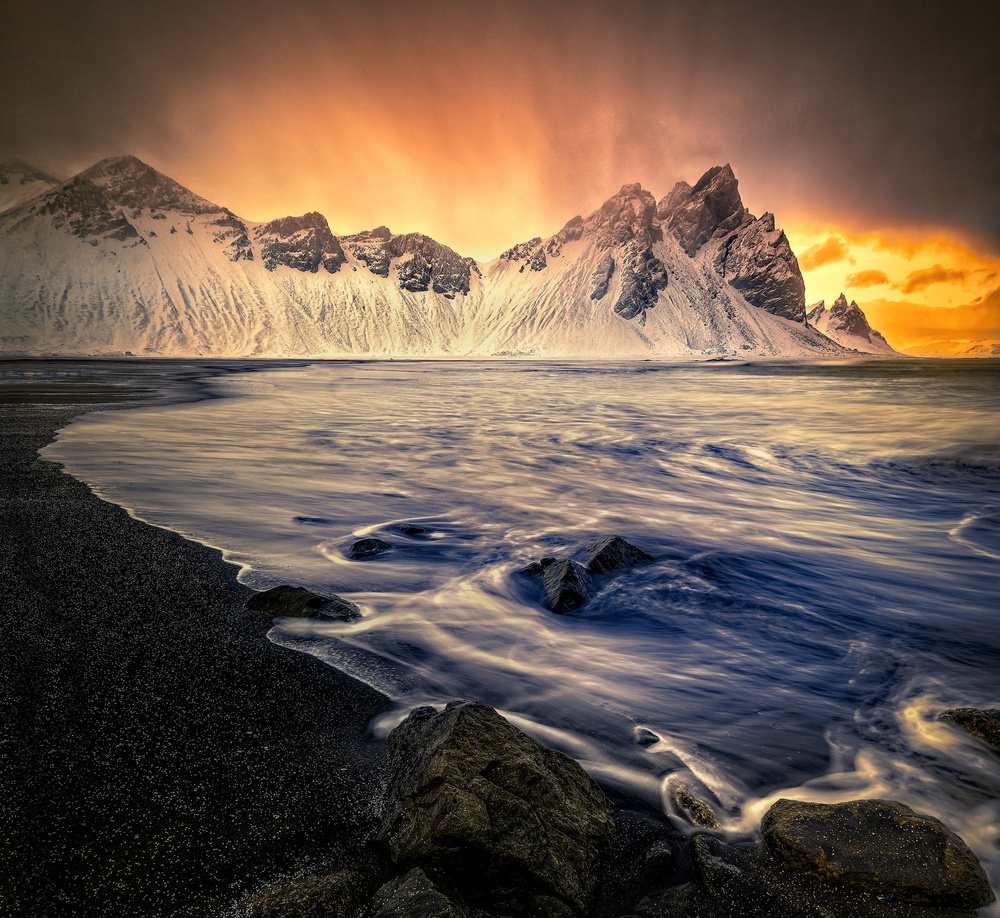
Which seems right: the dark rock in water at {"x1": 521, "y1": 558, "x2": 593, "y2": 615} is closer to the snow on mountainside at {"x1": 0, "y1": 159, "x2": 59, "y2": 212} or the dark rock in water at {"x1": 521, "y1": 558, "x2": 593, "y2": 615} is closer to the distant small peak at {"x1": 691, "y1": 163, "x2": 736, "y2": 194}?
the snow on mountainside at {"x1": 0, "y1": 159, "x2": 59, "y2": 212}

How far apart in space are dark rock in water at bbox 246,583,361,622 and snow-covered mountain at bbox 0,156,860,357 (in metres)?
139

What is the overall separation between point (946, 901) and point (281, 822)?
8.73 ft

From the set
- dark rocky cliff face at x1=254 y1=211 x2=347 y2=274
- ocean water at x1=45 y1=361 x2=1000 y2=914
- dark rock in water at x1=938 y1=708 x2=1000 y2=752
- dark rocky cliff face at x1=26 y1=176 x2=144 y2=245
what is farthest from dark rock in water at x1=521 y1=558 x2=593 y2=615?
dark rocky cliff face at x1=26 y1=176 x2=144 y2=245

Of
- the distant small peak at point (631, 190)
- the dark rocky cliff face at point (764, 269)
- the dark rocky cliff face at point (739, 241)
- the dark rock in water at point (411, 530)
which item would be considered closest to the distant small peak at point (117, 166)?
the distant small peak at point (631, 190)

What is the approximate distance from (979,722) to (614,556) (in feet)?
11.2

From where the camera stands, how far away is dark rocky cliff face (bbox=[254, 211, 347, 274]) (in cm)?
16225

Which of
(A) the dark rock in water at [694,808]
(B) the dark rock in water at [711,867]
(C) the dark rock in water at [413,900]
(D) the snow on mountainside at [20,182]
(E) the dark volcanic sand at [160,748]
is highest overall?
(D) the snow on mountainside at [20,182]

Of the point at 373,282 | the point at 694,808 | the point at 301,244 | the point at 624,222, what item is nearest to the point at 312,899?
the point at 694,808

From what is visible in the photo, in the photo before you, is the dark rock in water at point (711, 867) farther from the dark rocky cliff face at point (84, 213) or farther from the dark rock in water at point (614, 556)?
the dark rocky cliff face at point (84, 213)

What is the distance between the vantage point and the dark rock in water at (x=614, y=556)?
236 inches

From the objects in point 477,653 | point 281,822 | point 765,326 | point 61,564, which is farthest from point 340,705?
point 765,326

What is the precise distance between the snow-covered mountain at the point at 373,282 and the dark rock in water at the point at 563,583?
5508 inches

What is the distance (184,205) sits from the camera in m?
166

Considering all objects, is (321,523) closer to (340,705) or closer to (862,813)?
(340,705)
